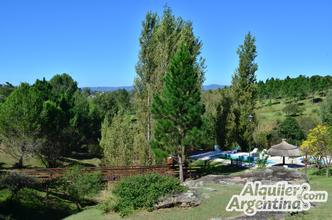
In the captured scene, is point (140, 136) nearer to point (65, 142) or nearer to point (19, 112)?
point (19, 112)

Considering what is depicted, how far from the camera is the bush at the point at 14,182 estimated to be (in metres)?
21.3

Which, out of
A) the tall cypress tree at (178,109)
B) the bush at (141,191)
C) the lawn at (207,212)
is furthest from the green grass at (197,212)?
the tall cypress tree at (178,109)

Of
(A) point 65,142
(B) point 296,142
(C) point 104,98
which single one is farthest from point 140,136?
(C) point 104,98

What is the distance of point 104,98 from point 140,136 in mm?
41379

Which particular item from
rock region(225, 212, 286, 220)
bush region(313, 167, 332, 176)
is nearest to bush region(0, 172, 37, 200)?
rock region(225, 212, 286, 220)

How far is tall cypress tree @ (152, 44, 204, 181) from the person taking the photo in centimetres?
2452

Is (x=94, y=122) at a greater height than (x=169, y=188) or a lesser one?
greater

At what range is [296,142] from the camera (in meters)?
42.3

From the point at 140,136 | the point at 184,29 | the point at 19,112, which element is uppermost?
the point at 184,29

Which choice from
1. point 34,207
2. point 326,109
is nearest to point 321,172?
point 34,207

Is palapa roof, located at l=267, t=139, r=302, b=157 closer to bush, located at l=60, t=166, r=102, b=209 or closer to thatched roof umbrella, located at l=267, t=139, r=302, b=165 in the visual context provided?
thatched roof umbrella, located at l=267, t=139, r=302, b=165

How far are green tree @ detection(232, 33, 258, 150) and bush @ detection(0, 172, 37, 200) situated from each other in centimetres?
1931

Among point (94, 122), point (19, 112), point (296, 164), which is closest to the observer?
point (296, 164)

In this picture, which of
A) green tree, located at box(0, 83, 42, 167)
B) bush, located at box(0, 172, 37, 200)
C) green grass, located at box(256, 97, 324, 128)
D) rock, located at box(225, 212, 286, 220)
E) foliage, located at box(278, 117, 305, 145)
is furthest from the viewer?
green grass, located at box(256, 97, 324, 128)
